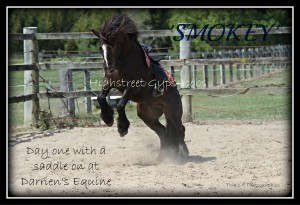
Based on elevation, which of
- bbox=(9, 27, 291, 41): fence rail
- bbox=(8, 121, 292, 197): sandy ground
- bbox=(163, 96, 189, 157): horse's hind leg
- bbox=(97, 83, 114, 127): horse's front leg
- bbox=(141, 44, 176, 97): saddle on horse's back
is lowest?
bbox=(8, 121, 292, 197): sandy ground

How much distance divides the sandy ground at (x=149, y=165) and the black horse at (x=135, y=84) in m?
0.44

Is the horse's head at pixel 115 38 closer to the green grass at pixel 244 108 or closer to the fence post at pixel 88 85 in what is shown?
the fence post at pixel 88 85

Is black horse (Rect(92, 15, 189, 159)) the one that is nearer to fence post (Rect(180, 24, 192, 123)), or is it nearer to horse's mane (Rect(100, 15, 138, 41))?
horse's mane (Rect(100, 15, 138, 41))

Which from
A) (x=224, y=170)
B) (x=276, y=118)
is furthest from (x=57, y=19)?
(x=224, y=170)

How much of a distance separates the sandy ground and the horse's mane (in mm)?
1709

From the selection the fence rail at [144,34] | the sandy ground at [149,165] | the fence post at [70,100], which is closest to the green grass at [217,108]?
the fence post at [70,100]

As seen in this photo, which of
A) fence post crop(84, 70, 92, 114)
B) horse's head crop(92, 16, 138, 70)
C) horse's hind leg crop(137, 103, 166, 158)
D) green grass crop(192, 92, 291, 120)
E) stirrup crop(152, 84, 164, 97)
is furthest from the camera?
green grass crop(192, 92, 291, 120)

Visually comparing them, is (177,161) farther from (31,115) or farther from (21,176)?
(31,115)

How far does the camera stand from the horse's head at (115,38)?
6.64m

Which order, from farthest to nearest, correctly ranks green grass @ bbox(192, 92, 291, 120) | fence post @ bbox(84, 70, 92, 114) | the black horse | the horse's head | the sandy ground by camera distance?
green grass @ bbox(192, 92, 291, 120)
fence post @ bbox(84, 70, 92, 114)
the black horse
the horse's head
the sandy ground

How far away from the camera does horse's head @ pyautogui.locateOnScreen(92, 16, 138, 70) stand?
6641 millimetres

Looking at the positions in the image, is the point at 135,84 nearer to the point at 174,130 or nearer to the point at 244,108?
the point at 174,130

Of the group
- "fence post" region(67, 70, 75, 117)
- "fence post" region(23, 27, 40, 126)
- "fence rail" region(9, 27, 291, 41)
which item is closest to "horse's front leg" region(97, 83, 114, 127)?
"fence rail" region(9, 27, 291, 41)

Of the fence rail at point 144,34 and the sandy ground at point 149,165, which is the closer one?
the sandy ground at point 149,165
